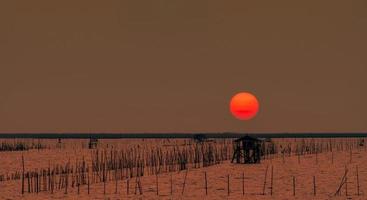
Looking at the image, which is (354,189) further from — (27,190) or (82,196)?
(27,190)

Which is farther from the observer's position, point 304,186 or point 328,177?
point 328,177

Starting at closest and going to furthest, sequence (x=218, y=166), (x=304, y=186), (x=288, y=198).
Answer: (x=288, y=198) → (x=304, y=186) → (x=218, y=166)

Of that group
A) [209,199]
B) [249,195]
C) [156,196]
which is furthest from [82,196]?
[249,195]

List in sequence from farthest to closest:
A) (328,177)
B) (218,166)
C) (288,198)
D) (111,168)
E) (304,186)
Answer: (218,166), (111,168), (328,177), (304,186), (288,198)

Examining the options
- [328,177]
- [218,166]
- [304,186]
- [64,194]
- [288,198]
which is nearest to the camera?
[288,198]

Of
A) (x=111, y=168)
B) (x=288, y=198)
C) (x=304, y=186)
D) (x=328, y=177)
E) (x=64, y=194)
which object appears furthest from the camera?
(x=111, y=168)

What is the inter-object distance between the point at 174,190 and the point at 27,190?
5.84 m

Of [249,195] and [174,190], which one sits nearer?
[249,195]

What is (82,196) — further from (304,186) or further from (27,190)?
→ (304,186)

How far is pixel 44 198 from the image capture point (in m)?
20.9

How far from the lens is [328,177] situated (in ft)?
87.8

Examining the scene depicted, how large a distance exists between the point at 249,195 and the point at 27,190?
28.8 feet

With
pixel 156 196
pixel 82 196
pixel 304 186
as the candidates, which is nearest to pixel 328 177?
pixel 304 186

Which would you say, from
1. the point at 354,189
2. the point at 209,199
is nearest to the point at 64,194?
the point at 209,199
